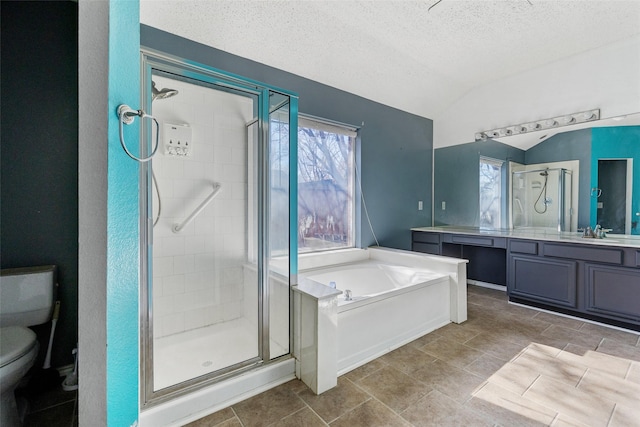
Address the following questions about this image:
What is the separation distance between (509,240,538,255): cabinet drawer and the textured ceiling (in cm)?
194

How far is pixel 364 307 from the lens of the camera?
203 centimetres

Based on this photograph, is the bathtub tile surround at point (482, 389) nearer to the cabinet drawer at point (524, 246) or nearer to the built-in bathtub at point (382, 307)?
the built-in bathtub at point (382, 307)

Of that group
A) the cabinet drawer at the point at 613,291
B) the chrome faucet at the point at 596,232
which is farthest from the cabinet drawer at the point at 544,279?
the chrome faucet at the point at 596,232

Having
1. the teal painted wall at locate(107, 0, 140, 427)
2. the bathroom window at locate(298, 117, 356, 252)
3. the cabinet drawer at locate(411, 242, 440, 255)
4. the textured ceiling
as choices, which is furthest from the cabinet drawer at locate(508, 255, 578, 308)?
the teal painted wall at locate(107, 0, 140, 427)

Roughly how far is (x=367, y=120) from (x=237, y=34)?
1709mm

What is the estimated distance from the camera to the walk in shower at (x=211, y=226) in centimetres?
154

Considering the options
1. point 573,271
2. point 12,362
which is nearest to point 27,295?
point 12,362

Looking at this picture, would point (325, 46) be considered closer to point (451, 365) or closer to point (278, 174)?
point (278, 174)

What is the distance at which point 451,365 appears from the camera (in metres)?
1.97

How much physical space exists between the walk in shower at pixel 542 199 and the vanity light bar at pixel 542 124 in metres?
0.47

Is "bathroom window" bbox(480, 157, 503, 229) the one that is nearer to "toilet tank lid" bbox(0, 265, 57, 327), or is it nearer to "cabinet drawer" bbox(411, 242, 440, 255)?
"cabinet drawer" bbox(411, 242, 440, 255)

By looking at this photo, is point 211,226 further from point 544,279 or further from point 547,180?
point 547,180

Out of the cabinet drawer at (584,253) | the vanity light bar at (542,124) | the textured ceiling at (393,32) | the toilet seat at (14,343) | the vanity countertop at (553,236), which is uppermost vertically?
the textured ceiling at (393,32)

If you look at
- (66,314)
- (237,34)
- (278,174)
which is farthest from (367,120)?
(66,314)
